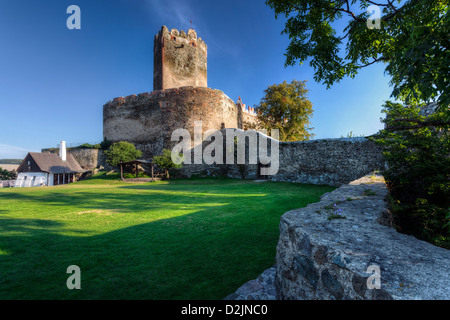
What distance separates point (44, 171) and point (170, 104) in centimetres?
1818

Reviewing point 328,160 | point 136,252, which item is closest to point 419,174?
point 328,160

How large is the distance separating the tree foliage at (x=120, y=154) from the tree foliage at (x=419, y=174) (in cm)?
2402

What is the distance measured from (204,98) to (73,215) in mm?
20971

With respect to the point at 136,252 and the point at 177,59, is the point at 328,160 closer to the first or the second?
the point at 136,252

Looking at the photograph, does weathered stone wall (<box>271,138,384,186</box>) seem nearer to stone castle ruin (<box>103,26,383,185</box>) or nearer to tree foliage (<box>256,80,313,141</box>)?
stone castle ruin (<box>103,26,383,185</box>)

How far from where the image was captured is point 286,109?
1014 inches

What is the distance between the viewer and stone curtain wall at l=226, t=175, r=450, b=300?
4.82ft

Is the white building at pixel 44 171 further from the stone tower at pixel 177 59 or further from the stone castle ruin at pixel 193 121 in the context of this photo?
the stone tower at pixel 177 59

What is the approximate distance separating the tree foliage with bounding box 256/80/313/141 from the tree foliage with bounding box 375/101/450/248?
19.0 metres

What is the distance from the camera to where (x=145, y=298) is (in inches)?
102

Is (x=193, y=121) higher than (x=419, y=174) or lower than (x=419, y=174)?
higher

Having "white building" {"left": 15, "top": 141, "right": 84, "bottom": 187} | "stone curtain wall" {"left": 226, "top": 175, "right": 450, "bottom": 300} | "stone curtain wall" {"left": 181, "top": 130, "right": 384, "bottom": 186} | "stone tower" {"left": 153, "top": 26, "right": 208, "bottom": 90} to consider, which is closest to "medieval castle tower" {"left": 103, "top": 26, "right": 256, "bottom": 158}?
"stone tower" {"left": 153, "top": 26, "right": 208, "bottom": 90}

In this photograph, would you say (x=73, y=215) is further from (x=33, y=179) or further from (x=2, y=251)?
(x=33, y=179)
